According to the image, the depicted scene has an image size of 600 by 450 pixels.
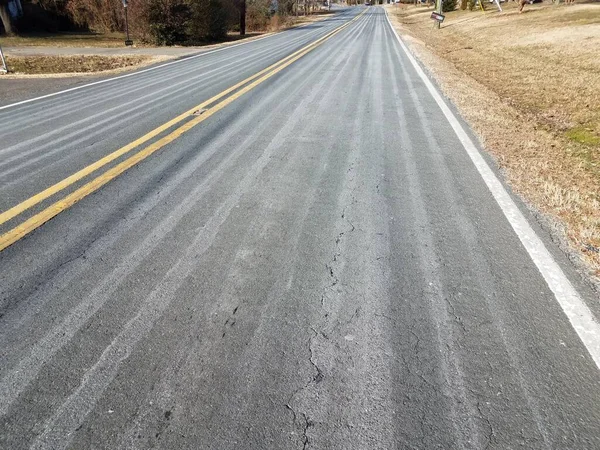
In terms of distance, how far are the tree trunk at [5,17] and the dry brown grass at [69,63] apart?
43.5 feet

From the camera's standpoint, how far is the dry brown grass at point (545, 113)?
407 centimetres

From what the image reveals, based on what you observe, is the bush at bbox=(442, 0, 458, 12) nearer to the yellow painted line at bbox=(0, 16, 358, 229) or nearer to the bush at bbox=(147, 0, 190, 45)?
the bush at bbox=(147, 0, 190, 45)

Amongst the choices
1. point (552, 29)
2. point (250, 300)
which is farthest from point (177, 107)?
point (552, 29)

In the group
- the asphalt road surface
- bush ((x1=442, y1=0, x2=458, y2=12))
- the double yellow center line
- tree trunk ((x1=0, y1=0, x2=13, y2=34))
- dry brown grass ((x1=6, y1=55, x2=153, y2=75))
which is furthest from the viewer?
bush ((x1=442, y1=0, x2=458, y2=12))

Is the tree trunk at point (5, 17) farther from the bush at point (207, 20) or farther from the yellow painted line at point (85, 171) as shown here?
the yellow painted line at point (85, 171)

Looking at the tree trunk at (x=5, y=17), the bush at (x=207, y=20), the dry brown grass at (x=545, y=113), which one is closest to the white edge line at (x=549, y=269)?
the dry brown grass at (x=545, y=113)

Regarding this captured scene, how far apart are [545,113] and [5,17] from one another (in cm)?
3526

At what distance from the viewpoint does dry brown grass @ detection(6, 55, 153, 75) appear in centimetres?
1594

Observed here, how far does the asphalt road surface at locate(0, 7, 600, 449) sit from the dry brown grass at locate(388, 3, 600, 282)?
1.51 ft

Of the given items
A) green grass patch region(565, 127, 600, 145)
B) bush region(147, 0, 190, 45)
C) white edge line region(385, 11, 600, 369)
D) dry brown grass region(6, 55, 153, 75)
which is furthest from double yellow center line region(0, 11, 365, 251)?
bush region(147, 0, 190, 45)

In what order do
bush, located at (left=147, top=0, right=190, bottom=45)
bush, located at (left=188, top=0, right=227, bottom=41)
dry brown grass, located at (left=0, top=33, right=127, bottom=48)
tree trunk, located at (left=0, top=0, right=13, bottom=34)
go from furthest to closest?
tree trunk, located at (left=0, top=0, right=13, bottom=34) → bush, located at (left=188, top=0, right=227, bottom=41) → dry brown grass, located at (left=0, top=33, right=127, bottom=48) → bush, located at (left=147, top=0, right=190, bottom=45)

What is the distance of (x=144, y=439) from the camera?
186cm

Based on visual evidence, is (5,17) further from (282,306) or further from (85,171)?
(282,306)

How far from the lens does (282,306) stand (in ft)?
8.80
